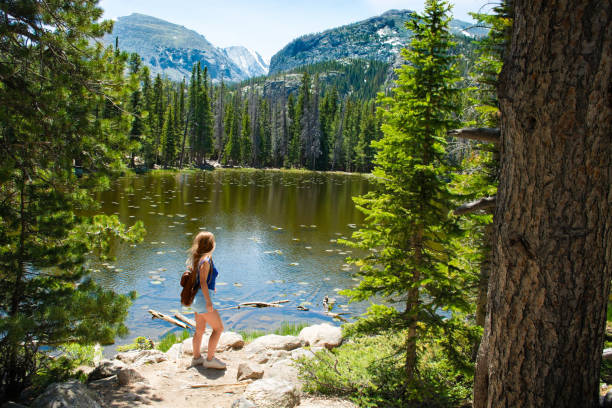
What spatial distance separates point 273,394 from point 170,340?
3.96 m

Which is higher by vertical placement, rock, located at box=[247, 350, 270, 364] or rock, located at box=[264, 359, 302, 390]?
rock, located at box=[264, 359, 302, 390]

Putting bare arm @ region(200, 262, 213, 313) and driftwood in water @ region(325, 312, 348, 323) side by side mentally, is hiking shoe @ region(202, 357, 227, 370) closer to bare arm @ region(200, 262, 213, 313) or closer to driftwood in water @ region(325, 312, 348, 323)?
bare arm @ region(200, 262, 213, 313)

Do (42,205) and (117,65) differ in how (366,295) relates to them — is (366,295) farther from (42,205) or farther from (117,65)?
(117,65)

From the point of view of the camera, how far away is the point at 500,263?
254 cm

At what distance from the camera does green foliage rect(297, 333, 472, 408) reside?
417 cm

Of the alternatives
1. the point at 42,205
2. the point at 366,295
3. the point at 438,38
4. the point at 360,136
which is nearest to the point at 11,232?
the point at 42,205

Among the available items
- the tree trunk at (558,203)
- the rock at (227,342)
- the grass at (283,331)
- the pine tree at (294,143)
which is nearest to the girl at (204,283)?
the rock at (227,342)

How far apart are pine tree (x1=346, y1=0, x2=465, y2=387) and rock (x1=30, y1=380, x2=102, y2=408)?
2752 mm

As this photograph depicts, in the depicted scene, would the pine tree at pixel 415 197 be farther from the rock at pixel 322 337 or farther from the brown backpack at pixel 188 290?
the rock at pixel 322 337

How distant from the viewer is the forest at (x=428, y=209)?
229 centimetres

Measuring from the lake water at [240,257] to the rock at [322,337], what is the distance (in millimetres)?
1613

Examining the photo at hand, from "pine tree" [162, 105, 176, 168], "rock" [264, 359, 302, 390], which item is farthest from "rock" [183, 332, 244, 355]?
"pine tree" [162, 105, 176, 168]

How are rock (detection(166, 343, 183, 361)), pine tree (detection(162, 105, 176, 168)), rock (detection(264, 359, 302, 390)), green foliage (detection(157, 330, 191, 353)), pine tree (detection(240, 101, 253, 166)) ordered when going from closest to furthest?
rock (detection(264, 359, 302, 390)), rock (detection(166, 343, 183, 361)), green foliage (detection(157, 330, 191, 353)), pine tree (detection(162, 105, 176, 168)), pine tree (detection(240, 101, 253, 166))

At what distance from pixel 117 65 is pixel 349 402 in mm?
4559
